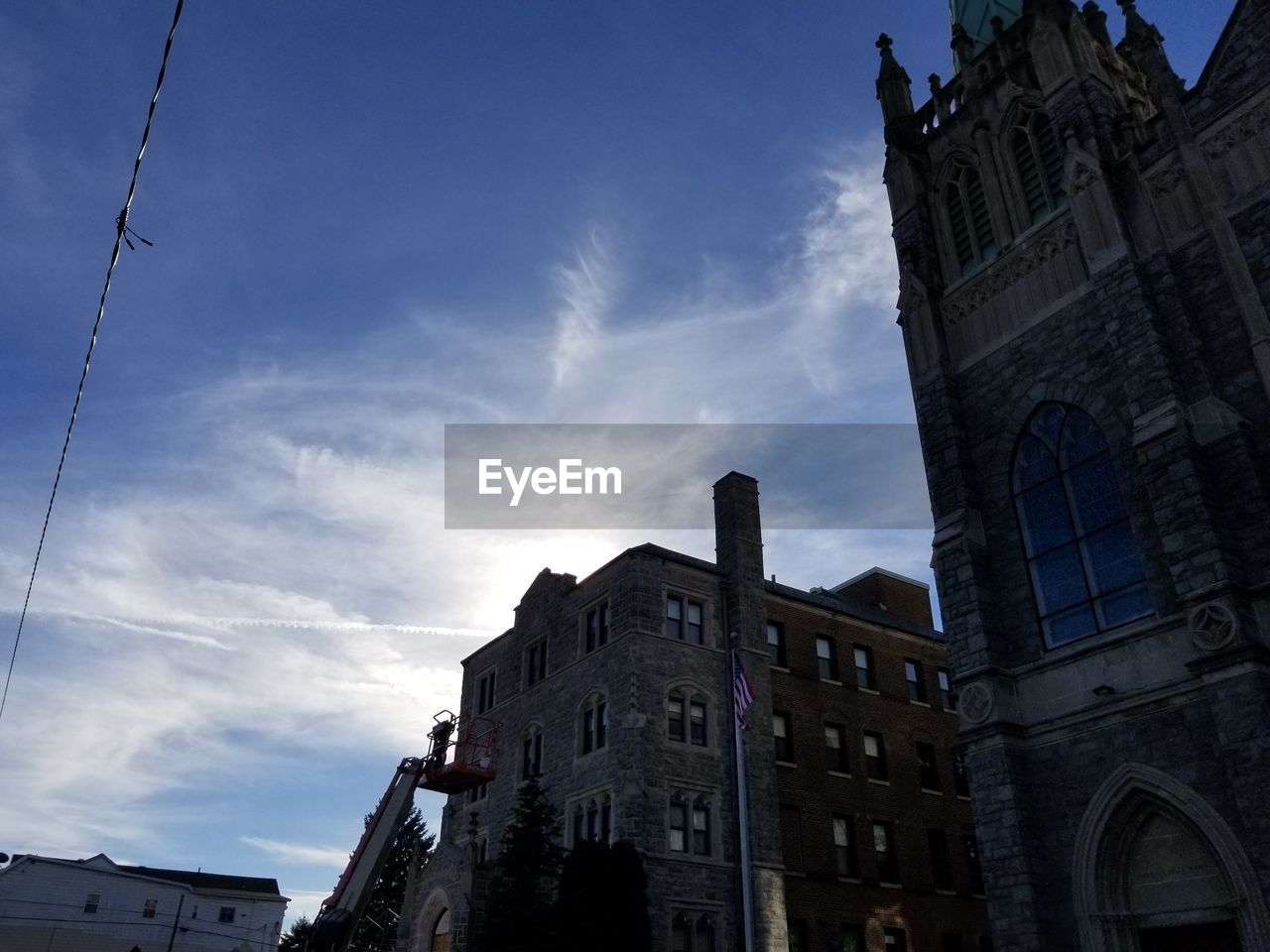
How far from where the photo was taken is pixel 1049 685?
17.8 metres

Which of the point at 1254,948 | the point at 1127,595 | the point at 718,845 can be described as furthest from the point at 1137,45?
the point at 718,845

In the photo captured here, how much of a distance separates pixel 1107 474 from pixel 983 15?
1561 centimetres

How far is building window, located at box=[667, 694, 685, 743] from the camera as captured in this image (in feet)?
Answer: 95.7

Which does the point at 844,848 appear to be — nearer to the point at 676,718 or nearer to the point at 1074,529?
the point at 676,718

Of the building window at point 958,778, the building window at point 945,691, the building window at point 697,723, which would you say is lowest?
the building window at point 958,778

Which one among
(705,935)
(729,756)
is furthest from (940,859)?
(705,935)

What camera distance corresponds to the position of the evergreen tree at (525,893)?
23.8m

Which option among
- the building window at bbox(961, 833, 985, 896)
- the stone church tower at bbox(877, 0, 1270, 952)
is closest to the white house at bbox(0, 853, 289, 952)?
the building window at bbox(961, 833, 985, 896)

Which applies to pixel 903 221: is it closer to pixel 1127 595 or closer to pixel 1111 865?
pixel 1127 595

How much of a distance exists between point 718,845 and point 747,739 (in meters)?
3.30

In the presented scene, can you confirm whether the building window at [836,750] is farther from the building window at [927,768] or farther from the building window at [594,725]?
the building window at [594,725]

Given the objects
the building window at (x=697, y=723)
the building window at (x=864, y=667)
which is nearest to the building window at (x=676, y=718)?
the building window at (x=697, y=723)

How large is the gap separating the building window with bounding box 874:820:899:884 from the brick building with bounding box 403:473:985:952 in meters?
0.06

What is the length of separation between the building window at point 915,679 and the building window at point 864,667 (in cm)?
186
